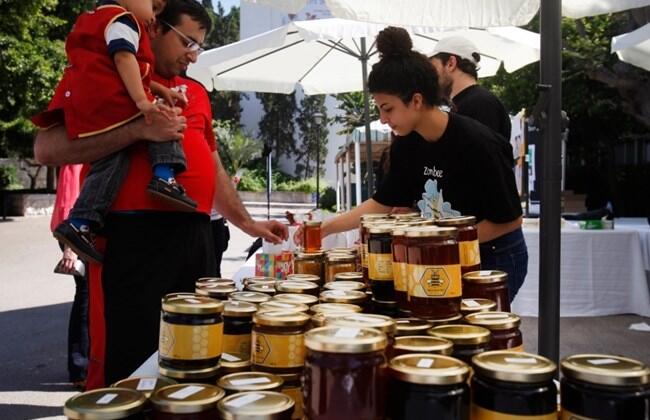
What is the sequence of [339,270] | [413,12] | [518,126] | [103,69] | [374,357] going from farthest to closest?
[518,126]
[413,12]
[339,270]
[103,69]
[374,357]

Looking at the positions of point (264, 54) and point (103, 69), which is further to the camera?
point (264, 54)

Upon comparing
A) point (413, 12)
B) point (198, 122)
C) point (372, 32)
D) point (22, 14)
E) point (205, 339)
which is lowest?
point (205, 339)

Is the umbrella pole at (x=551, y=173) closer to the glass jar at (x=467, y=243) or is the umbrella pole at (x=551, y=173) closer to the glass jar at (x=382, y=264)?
the glass jar at (x=467, y=243)

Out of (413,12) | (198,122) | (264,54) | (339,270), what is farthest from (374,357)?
(264,54)

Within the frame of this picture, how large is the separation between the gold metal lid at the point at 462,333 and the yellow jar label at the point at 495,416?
10.2 inches

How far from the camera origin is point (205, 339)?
1.45m

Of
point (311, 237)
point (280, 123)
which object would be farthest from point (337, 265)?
point (280, 123)

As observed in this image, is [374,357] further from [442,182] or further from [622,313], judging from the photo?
[622,313]

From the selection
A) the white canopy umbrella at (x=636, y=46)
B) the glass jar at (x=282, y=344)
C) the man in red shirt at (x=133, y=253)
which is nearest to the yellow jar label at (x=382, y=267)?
the glass jar at (x=282, y=344)

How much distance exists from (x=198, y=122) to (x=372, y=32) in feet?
9.94

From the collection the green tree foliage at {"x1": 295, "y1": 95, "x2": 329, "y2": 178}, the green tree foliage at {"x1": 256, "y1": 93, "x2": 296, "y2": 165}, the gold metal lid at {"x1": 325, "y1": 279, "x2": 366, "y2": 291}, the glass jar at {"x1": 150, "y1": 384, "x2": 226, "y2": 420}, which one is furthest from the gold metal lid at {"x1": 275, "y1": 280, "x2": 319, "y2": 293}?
the green tree foliage at {"x1": 256, "y1": 93, "x2": 296, "y2": 165}

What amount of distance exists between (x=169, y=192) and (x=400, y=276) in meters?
0.94

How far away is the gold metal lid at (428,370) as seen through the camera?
1.08 metres

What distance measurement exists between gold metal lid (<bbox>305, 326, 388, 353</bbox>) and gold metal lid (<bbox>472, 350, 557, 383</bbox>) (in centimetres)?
19
